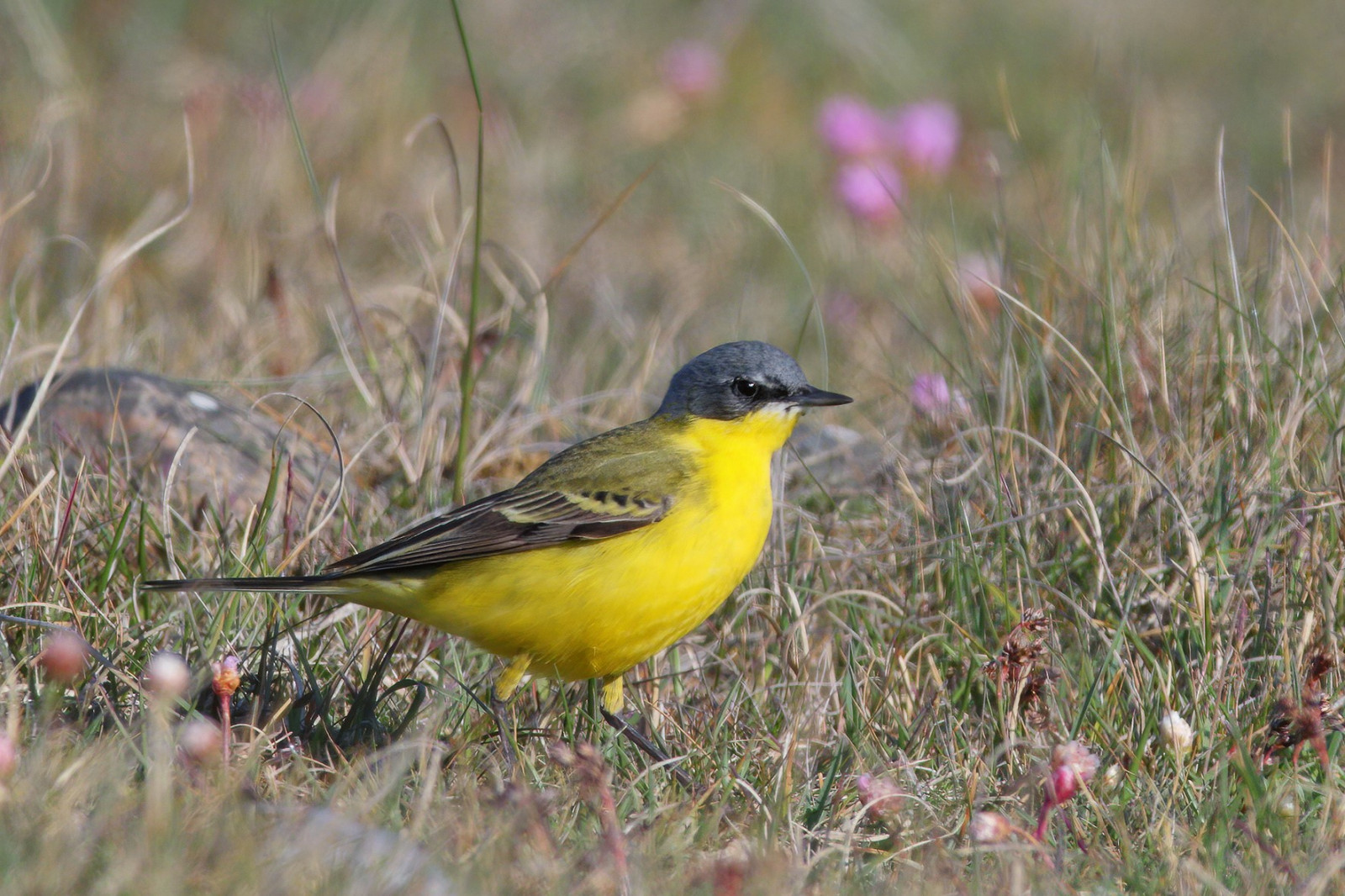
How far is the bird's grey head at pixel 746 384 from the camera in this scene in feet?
17.1

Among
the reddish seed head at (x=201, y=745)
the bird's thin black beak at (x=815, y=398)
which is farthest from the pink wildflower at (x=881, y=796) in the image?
the reddish seed head at (x=201, y=745)

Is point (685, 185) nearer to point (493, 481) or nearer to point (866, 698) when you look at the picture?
point (493, 481)

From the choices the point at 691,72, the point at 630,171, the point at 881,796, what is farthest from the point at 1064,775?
the point at 691,72

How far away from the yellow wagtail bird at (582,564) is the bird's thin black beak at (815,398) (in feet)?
0.06

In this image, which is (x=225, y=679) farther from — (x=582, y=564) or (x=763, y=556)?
(x=763, y=556)

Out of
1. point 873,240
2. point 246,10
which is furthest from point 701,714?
point 246,10

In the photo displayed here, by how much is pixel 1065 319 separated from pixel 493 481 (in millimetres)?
2546

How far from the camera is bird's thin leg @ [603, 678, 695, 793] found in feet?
13.5

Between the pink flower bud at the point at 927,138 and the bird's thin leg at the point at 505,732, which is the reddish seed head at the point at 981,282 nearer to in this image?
the pink flower bud at the point at 927,138

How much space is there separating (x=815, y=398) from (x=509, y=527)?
47.2 inches

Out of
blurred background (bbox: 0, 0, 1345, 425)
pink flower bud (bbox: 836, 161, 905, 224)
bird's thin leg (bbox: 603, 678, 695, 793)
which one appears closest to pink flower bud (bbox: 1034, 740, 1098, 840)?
bird's thin leg (bbox: 603, 678, 695, 793)

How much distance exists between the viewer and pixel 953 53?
12.6m

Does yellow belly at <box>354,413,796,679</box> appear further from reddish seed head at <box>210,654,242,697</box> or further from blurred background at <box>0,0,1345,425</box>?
blurred background at <box>0,0,1345,425</box>

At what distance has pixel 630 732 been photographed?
4.42 meters
